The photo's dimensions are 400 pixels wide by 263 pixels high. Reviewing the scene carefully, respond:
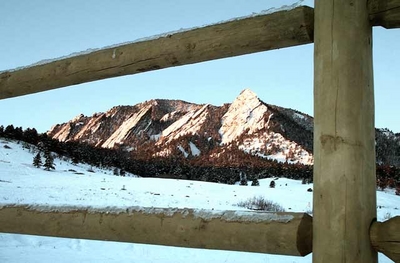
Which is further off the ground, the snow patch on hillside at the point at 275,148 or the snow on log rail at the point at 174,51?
the snow patch on hillside at the point at 275,148

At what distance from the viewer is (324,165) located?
113cm

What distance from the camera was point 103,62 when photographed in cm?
168

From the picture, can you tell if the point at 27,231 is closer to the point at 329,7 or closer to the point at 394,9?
the point at 329,7

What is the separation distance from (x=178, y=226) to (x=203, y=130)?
125 meters

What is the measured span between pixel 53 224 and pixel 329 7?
1315mm

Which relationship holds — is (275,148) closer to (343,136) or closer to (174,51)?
(174,51)

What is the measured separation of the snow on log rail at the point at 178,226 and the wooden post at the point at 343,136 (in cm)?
8

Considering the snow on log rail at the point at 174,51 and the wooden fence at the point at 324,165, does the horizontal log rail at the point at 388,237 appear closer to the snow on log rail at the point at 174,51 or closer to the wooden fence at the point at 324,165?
the wooden fence at the point at 324,165

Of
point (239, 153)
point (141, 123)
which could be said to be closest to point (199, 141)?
point (239, 153)

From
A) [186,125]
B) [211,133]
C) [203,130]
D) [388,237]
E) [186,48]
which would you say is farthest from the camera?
[186,125]

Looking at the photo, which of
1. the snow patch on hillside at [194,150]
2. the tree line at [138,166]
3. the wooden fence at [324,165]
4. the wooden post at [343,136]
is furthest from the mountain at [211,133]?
the wooden post at [343,136]

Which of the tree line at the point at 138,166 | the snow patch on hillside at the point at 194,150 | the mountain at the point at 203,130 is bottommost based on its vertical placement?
the tree line at the point at 138,166

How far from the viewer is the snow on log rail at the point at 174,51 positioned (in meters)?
1.30

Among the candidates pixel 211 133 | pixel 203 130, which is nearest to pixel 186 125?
pixel 203 130
